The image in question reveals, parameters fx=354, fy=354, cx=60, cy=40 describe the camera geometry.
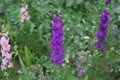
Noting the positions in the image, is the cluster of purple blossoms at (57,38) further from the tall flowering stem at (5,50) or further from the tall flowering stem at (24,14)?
the tall flowering stem at (24,14)

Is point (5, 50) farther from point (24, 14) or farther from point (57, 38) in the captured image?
point (24, 14)

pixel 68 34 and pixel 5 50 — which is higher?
pixel 5 50

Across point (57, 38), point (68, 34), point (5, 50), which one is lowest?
point (68, 34)

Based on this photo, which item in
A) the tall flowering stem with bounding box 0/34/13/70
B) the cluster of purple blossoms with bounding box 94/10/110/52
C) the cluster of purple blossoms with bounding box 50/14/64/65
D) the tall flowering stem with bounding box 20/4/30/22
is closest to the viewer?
the cluster of purple blossoms with bounding box 50/14/64/65

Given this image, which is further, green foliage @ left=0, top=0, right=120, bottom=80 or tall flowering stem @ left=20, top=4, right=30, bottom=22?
tall flowering stem @ left=20, top=4, right=30, bottom=22

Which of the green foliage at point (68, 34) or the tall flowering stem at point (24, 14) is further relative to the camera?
the tall flowering stem at point (24, 14)

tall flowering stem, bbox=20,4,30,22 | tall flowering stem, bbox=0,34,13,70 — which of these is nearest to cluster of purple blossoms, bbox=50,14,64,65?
tall flowering stem, bbox=0,34,13,70

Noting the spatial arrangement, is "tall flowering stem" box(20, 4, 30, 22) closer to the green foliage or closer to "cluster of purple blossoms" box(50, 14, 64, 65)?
the green foliage

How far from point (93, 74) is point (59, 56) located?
467 millimetres

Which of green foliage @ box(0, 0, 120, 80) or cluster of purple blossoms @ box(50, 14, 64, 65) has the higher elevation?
cluster of purple blossoms @ box(50, 14, 64, 65)

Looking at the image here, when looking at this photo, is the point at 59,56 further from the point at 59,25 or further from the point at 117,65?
the point at 117,65

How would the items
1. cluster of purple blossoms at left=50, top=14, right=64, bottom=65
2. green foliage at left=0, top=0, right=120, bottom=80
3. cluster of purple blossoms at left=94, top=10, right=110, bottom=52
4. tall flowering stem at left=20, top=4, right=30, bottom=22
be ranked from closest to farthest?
cluster of purple blossoms at left=50, top=14, right=64, bottom=65 → cluster of purple blossoms at left=94, top=10, right=110, bottom=52 → green foliage at left=0, top=0, right=120, bottom=80 → tall flowering stem at left=20, top=4, right=30, bottom=22

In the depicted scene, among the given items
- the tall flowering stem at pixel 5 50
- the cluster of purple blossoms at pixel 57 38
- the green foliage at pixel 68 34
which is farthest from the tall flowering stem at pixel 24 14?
the cluster of purple blossoms at pixel 57 38

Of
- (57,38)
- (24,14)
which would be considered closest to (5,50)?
(57,38)
